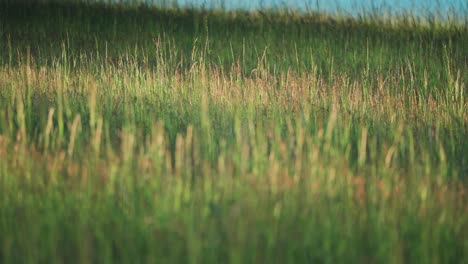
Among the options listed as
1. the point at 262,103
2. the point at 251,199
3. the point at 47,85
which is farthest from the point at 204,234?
the point at 47,85

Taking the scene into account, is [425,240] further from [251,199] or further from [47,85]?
[47,85]

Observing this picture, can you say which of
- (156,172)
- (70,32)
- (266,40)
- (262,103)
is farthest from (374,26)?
(156,172)

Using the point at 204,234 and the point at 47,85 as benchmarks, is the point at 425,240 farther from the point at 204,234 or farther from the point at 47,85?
the point at 47,85

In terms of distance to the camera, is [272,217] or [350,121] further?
[350,121]

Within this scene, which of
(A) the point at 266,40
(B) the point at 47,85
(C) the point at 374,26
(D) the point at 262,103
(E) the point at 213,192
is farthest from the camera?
(C) the point at 374,26

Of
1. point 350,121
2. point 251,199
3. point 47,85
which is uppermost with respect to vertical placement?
point 47,85

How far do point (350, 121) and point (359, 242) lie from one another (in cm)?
275

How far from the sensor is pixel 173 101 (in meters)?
6.37

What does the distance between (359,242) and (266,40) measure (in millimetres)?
8707

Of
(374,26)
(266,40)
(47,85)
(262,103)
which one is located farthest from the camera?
(374,26)

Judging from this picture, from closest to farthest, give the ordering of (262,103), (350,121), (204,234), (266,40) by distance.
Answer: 1. (204,234)
2. (350,121)
3. (262,103)
4. (266,40)

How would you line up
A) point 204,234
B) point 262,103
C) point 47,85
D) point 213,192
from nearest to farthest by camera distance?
point 204,234 < point 213,192 < point 262,103 < point 47,85

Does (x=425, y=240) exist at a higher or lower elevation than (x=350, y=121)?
lower

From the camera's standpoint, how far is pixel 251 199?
9.59 feet
